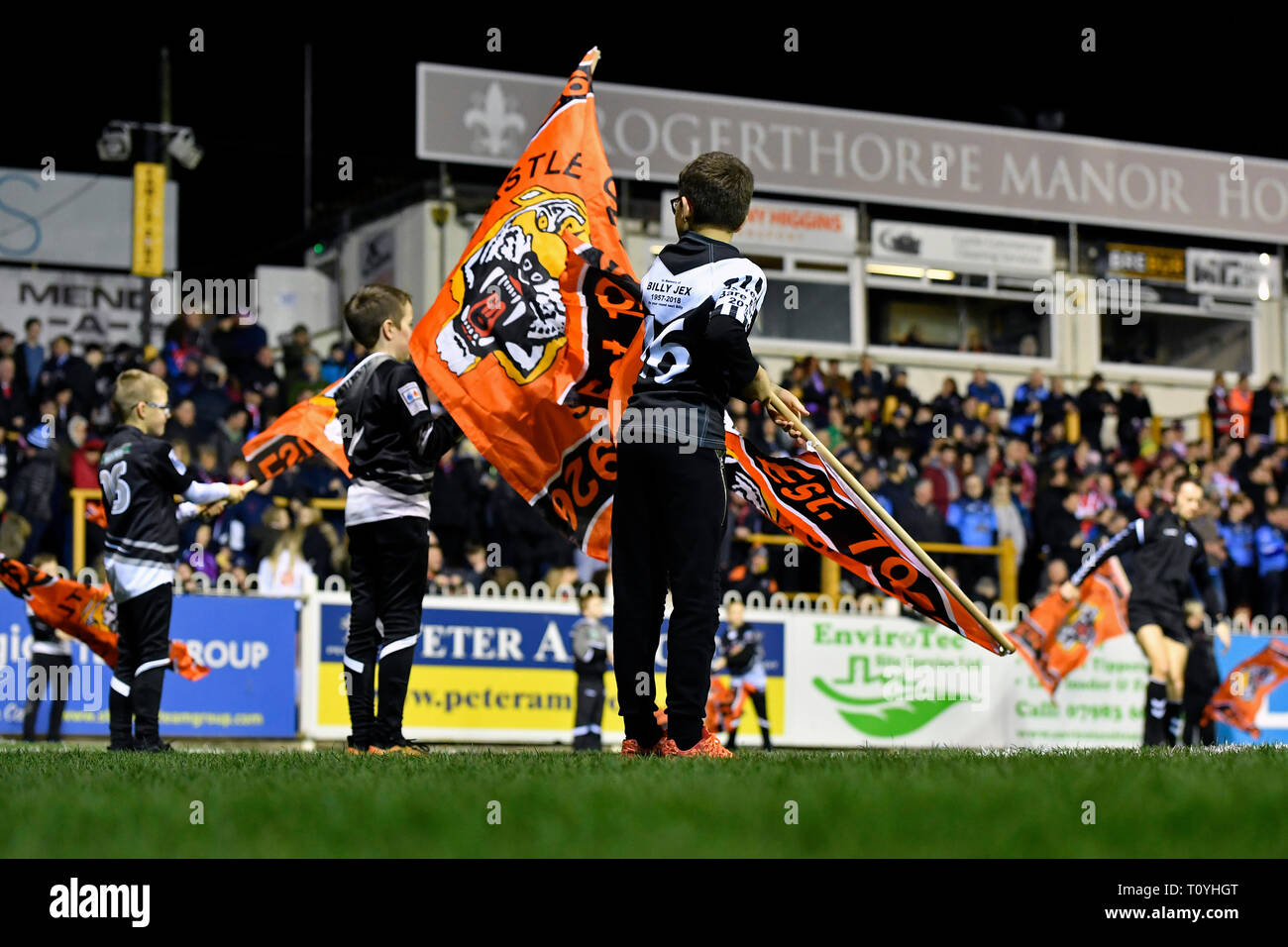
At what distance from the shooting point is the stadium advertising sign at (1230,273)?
3262cm

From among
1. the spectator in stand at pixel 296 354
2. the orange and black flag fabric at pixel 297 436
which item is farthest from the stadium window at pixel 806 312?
the orange and black flag fabric at pixel 297 436

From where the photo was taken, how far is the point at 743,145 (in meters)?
26.8

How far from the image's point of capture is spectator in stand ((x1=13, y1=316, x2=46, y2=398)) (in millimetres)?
17766

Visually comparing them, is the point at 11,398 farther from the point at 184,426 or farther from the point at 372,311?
the point at 372,311

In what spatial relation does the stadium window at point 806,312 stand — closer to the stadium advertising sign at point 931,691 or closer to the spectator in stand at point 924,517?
the spectator in stand at point 924,517

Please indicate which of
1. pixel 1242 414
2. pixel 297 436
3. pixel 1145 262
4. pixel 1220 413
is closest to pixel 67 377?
pixel 297 436

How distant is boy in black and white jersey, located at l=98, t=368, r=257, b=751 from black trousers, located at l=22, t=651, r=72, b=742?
508cm

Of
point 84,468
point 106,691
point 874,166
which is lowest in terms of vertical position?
point 106,691

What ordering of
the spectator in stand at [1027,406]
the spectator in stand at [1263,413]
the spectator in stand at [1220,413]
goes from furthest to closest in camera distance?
1. the spectator in stand at [1220,413]
2. the spectator in stand at [1263,413]
3. the spectator in stand at [1027,406]

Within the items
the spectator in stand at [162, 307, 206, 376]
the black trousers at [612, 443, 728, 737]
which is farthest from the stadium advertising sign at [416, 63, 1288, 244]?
the black trousers at [612, 443, 728, 737]
